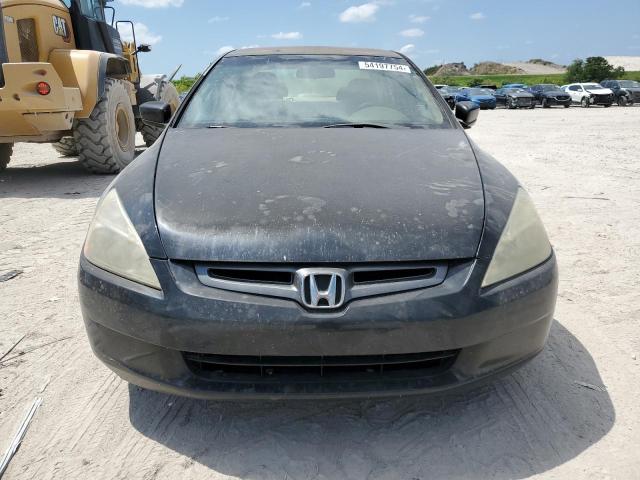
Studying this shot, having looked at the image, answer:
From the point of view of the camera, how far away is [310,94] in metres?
2.96

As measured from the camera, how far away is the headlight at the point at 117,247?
1729mm

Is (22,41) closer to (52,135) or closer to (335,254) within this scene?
(52,135)

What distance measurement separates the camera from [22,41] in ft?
21.4

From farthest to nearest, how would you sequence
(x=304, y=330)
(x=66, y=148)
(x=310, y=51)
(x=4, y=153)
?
1. (x=66, y=148)
2. (x=4, y=153)
3. (x=310, y=51)
4. (x=304, y=330)

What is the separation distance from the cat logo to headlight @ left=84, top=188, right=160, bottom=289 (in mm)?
6024

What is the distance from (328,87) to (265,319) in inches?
70.1

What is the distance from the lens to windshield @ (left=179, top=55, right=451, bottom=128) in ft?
9.27

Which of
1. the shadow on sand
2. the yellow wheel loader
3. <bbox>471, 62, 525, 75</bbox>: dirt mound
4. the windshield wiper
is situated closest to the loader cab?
the yellow wheel loader

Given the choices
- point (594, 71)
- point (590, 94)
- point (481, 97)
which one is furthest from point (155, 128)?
point (594, 71)

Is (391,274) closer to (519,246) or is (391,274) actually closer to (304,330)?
(304,330)

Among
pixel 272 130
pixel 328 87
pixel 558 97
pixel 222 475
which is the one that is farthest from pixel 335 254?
pixel 558 97

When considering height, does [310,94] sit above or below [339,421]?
above

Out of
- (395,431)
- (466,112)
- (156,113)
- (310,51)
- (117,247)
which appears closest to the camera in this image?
(117,247)

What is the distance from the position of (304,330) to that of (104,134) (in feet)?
20.3
